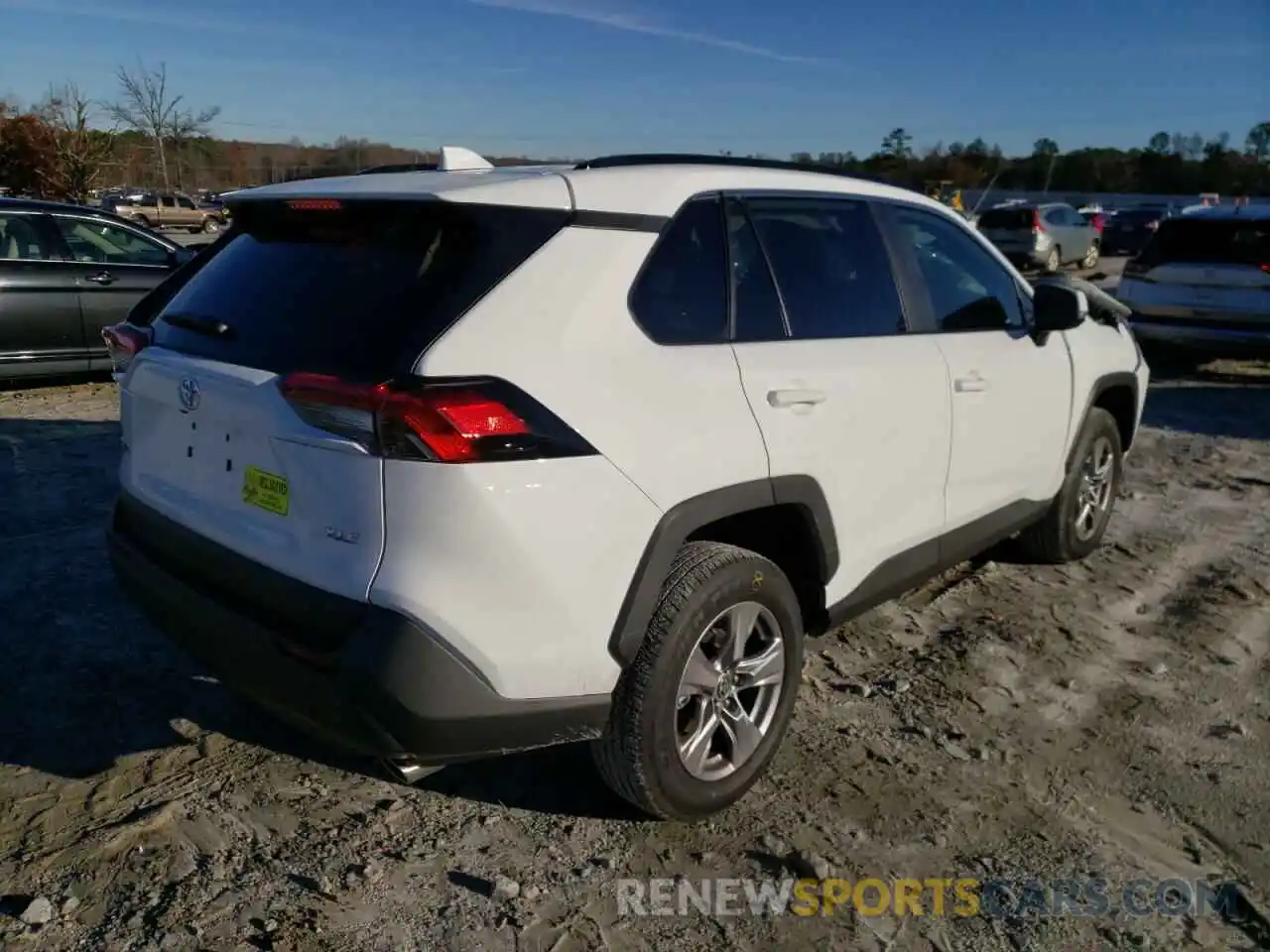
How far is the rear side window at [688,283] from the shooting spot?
8.91ft

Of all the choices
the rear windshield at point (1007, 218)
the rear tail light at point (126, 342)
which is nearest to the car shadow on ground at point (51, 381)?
the rear tail light at point (126, 342)

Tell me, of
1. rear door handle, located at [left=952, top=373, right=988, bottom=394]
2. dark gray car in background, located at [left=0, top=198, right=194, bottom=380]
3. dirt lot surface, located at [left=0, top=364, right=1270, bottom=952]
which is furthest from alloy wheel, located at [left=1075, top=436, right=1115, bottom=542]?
dark gray car in background, located at [left=0, top=198, right=194, bottom=380]

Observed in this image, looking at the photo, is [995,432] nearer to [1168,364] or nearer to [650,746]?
[650,746]

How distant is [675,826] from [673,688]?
0.52 m

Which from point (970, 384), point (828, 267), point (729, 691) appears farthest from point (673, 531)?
point (970, 384)

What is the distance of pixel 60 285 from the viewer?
27.6 feet

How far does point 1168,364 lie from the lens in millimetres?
11141

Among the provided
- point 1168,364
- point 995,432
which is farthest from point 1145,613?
point 1168,364

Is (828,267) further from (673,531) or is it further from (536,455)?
(536,455)

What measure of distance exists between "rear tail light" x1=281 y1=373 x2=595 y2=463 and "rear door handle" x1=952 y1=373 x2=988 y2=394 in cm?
188

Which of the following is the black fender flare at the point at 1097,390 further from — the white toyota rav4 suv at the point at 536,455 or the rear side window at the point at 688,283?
the rear side window at the point at 688,283

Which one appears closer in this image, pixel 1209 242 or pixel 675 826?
pixel 675 826

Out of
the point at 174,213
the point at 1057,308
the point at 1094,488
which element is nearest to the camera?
the point at 1057,308

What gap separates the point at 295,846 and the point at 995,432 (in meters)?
2.85
